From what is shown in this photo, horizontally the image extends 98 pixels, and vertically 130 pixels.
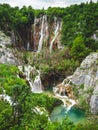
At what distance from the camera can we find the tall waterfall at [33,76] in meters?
55.4

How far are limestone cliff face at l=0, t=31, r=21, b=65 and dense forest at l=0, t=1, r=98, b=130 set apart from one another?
1.91m

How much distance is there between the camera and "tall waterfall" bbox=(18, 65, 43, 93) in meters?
55.4

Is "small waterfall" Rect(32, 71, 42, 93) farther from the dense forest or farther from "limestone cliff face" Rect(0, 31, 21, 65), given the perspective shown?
"limestone cliff face" Rect(0, 31, 21, 65)

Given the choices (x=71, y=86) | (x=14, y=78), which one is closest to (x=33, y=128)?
(x=14, y=78)

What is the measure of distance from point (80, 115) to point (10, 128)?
1890 centimetres

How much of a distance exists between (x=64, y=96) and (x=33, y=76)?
8.23 meters

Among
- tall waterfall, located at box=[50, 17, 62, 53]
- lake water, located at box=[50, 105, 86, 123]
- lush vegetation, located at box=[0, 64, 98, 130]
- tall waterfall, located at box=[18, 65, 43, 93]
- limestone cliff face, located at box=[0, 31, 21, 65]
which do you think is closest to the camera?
lush vegetation, located at box=[0, 64, 98, 130]

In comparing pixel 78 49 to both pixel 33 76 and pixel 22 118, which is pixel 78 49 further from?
pixel 22 118

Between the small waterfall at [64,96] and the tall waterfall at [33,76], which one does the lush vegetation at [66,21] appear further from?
the small waterfall at [64,96]

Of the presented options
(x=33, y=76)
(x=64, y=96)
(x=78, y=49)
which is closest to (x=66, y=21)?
(x=78, y=49)

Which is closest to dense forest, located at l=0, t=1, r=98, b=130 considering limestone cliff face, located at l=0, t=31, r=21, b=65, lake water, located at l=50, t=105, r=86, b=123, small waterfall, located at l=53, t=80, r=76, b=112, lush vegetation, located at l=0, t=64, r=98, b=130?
lush vegetation, located at l=0, t=64, r=98, b=130

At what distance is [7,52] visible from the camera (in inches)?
2484

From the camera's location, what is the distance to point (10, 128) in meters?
26.7

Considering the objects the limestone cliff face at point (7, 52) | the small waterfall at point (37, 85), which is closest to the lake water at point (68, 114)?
the small waterfall at point (37, 85)
